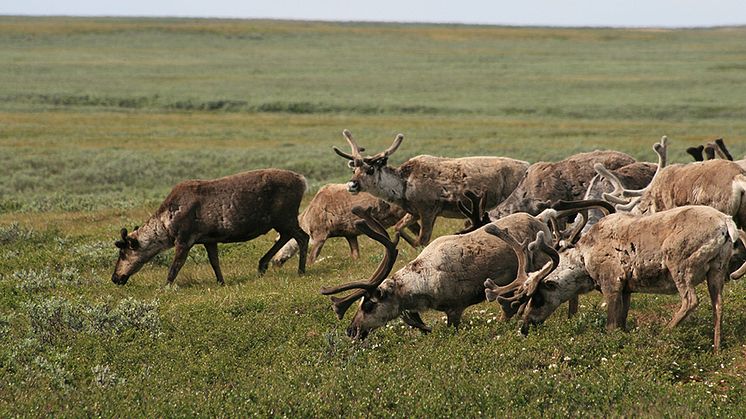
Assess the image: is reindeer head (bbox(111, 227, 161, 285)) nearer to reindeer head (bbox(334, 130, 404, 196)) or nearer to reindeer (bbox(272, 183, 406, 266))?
reindeer (bbox(272, 183, 406, 266))

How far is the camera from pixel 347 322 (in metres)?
11.3

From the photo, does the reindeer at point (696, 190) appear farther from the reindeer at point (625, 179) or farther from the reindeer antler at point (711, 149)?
the reindeer antler at point (711, 149)

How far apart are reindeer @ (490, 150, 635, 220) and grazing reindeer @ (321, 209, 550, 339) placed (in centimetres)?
357

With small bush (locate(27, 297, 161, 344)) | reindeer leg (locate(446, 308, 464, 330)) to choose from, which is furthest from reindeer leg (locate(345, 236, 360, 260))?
reindeer leg (locate(446, 308, 464, 330))

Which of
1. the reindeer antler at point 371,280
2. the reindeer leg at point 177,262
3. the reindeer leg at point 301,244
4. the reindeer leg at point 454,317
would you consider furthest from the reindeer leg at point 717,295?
the reindeer leg at point 177,262

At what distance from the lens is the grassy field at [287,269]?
8836 millimetres

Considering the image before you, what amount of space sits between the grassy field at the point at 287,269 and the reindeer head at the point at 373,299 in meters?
0.22

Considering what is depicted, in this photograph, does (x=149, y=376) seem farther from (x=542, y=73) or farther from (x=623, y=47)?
A: (x=623, y=47)

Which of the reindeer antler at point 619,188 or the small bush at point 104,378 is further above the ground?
the reindeer antler at point 619,188

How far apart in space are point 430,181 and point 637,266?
6.87 m

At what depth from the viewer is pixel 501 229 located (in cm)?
1102

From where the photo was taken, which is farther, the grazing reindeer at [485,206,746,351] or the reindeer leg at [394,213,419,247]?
the reindeer leg at [394,213,419,247]

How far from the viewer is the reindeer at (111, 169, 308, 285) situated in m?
14.8

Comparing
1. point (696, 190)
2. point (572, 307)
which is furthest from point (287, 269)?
point (696, 190)
